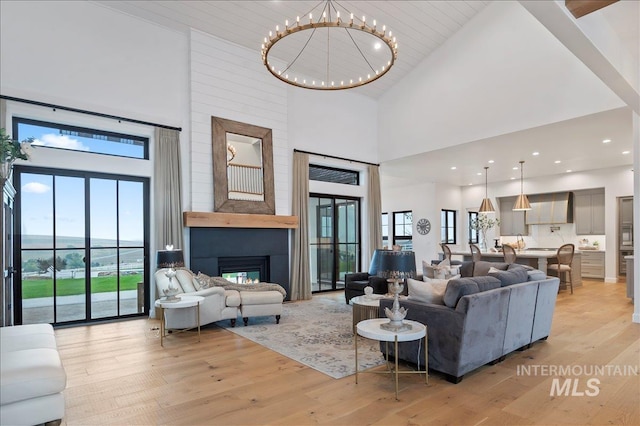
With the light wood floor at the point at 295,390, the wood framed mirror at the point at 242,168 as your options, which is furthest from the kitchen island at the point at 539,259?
the wood framed mirror at the point at 242,168

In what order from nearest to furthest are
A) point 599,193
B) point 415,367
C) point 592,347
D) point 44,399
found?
point 44,399, point 415,367, point 592,347, point 599,193

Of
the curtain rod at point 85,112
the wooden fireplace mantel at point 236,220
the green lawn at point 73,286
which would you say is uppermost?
the curtain rod at point 85,112

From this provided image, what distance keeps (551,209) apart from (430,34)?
700 cm

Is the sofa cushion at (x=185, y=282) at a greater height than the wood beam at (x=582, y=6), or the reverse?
the wood beam at (x=582, y=6)

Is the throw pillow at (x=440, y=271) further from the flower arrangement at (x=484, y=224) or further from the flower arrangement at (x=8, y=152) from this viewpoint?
the flower arrangement at (x=484, y=224)

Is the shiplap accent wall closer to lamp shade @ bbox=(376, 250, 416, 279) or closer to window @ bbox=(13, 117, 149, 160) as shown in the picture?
window @ bbox=(13, 117, 149, 160)

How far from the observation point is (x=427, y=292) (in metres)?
3.64

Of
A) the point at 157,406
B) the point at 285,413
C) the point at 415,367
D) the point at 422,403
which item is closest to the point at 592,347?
the point at 415,367

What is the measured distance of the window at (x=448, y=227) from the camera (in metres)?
12.6

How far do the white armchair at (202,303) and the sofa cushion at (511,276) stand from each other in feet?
11.4

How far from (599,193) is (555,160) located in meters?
2.66

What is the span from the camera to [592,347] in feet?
14.2

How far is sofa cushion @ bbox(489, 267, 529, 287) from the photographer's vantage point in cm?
398

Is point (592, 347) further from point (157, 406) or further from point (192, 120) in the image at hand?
point (192, 120)
